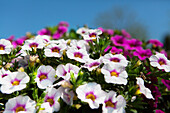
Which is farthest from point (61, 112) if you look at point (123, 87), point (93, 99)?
point (123, 87)

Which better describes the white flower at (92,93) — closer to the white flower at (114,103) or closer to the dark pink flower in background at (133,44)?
the white flower at (114,103)

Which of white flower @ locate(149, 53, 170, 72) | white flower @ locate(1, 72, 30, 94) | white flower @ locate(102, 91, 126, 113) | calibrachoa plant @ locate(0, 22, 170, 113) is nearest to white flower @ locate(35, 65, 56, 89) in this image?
calibrachoa plant @ locate(0, 22, 170, 113)

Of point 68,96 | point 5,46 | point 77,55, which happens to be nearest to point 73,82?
point 68,96

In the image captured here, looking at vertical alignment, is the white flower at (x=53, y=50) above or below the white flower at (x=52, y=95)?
above

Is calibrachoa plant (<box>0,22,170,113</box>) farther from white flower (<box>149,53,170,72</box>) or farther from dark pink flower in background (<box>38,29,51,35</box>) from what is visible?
dark pink flower in background (<box>38,29,51,35</box>)

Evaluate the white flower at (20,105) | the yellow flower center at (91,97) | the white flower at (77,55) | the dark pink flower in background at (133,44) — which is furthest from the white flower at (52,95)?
the dark pink flower in background at (133,44)

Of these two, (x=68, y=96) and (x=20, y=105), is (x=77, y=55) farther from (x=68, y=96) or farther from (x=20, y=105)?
(x=20, y=105)
